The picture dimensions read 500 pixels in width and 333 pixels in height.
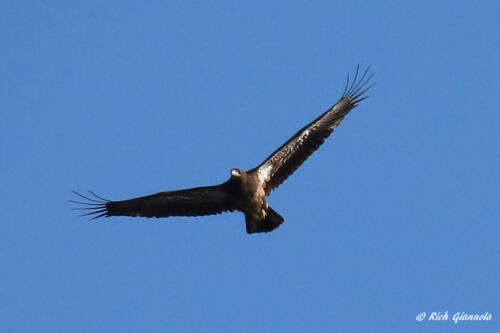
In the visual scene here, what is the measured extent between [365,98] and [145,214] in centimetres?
431

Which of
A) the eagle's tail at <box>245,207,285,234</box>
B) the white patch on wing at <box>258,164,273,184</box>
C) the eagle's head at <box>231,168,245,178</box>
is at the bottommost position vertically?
the eagle's tail at <box>245,207,285,234</box>

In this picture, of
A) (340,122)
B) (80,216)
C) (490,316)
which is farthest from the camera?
(340,122)

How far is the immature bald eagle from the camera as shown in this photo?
343 inches

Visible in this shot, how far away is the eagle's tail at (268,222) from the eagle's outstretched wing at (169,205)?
1.17ft

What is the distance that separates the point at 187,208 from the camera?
30.0 ft

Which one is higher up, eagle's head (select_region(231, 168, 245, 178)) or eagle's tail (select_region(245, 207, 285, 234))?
eagle's head (select_region(231, 168, 245, 178))

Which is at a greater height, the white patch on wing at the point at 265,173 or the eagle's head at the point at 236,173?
the white patch on wing at the point at 265,173

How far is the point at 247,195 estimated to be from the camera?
863cm

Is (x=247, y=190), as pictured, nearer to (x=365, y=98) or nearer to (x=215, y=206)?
(x=215, y=206)

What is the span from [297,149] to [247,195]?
4.27ft

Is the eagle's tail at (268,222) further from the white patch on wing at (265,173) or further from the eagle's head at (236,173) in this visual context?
the eagle's head at (236,173)

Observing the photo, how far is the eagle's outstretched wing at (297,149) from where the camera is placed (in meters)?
9.08

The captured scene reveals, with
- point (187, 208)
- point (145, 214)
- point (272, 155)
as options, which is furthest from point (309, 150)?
point (145, 214)

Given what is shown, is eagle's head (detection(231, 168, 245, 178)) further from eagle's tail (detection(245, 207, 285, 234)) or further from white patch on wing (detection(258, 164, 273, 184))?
eagle's tail (detection(245, 207, 285, 234))
